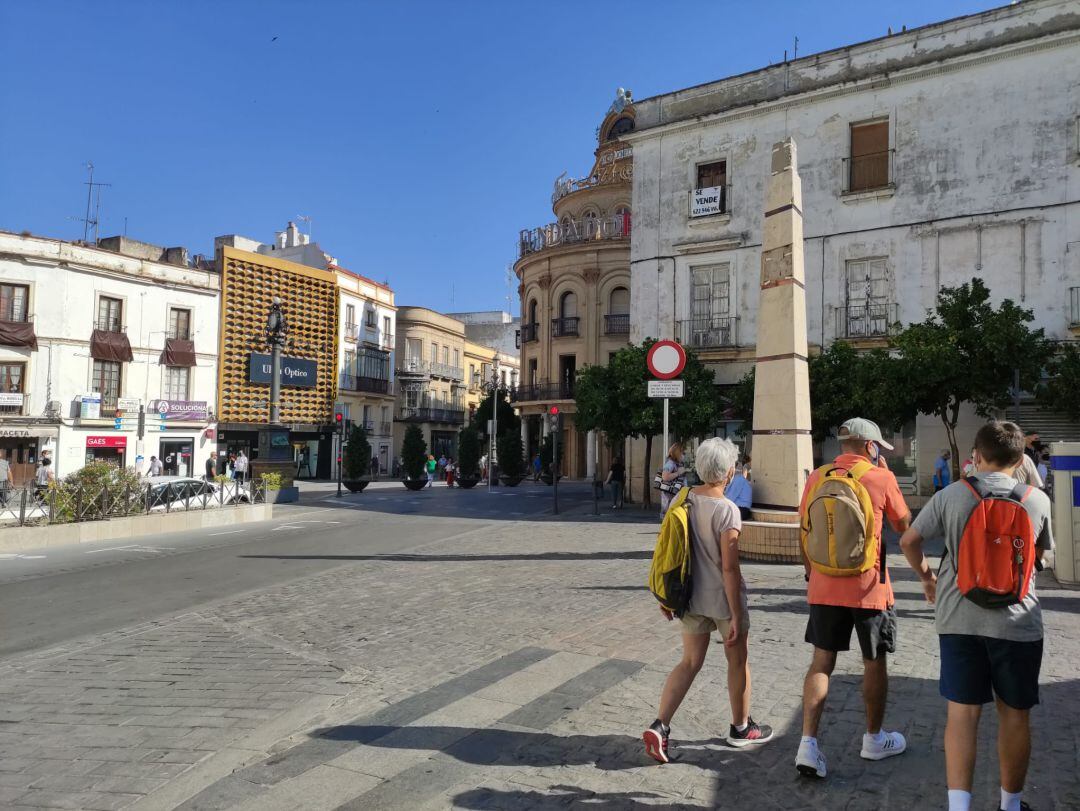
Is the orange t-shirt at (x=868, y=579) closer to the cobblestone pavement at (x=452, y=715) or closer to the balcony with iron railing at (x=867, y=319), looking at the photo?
the cobblestone pavement at (x=452, y=715)

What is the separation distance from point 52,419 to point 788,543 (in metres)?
30.9

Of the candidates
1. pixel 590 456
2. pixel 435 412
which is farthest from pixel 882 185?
pixel 435 412

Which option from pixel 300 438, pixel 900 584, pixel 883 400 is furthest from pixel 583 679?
pixel 300 438

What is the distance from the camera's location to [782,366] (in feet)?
33.0

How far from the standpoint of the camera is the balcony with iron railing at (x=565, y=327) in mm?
41844

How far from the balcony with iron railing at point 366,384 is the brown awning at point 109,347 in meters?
13.9

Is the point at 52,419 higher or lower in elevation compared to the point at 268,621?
higher

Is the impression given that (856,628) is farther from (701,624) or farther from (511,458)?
(511,458)

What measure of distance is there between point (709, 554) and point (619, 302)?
125ft

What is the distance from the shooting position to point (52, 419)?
31.1 meters

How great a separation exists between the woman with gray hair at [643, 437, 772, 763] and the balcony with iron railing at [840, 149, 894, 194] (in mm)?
18769

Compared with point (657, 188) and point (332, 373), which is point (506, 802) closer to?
point (657, 188)

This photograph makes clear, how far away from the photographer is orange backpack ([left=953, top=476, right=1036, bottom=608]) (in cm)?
302

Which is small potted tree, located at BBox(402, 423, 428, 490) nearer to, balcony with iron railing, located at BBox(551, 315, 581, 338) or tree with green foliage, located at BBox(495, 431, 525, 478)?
tree with green foliage, located at BBox(495, 431, 525, 478)
